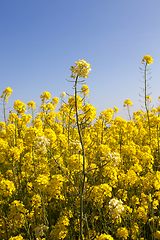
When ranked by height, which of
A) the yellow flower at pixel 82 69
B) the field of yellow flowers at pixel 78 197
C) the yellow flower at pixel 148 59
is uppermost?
the yellow flower at pixel 148 59

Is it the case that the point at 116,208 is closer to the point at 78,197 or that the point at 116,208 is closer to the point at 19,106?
the point at 78,197

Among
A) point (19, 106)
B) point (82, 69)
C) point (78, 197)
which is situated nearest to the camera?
point (82, 69)

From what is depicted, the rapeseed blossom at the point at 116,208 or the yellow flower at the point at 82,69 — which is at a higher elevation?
the yellow flower at the point at 82,69

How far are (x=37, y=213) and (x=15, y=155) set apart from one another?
1.28 meters

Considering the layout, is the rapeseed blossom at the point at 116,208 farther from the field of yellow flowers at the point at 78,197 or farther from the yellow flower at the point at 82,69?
the yellow flower at the point at 82,69

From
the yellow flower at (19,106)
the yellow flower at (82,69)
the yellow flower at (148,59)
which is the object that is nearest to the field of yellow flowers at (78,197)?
the yellow flower at (82,69)

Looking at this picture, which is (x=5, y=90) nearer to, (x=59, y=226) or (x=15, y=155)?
(x=15, y=155)

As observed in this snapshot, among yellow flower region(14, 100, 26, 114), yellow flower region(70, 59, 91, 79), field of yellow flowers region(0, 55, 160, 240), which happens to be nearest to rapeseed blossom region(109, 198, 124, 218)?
field of yellow flowers region(0, 55, 160, 240)

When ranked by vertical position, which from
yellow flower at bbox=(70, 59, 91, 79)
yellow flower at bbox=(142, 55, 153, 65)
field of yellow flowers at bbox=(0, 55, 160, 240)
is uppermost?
yellow flower at bbox=(142, 55, 153, 65)

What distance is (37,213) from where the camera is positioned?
336 cm

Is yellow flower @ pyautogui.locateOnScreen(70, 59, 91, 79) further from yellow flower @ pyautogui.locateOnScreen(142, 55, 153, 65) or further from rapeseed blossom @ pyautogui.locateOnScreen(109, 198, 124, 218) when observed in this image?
yellow flower @ pyautogui.locateOnScreen(142, 55, 153, 65)

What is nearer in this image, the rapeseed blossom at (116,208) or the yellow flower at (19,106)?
the rapeseed blossom at (116,208)

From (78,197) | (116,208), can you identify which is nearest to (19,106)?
(78,197)

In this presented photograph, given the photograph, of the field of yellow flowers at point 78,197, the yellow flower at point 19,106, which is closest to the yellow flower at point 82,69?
the field of yellow flowers at point 78,197
